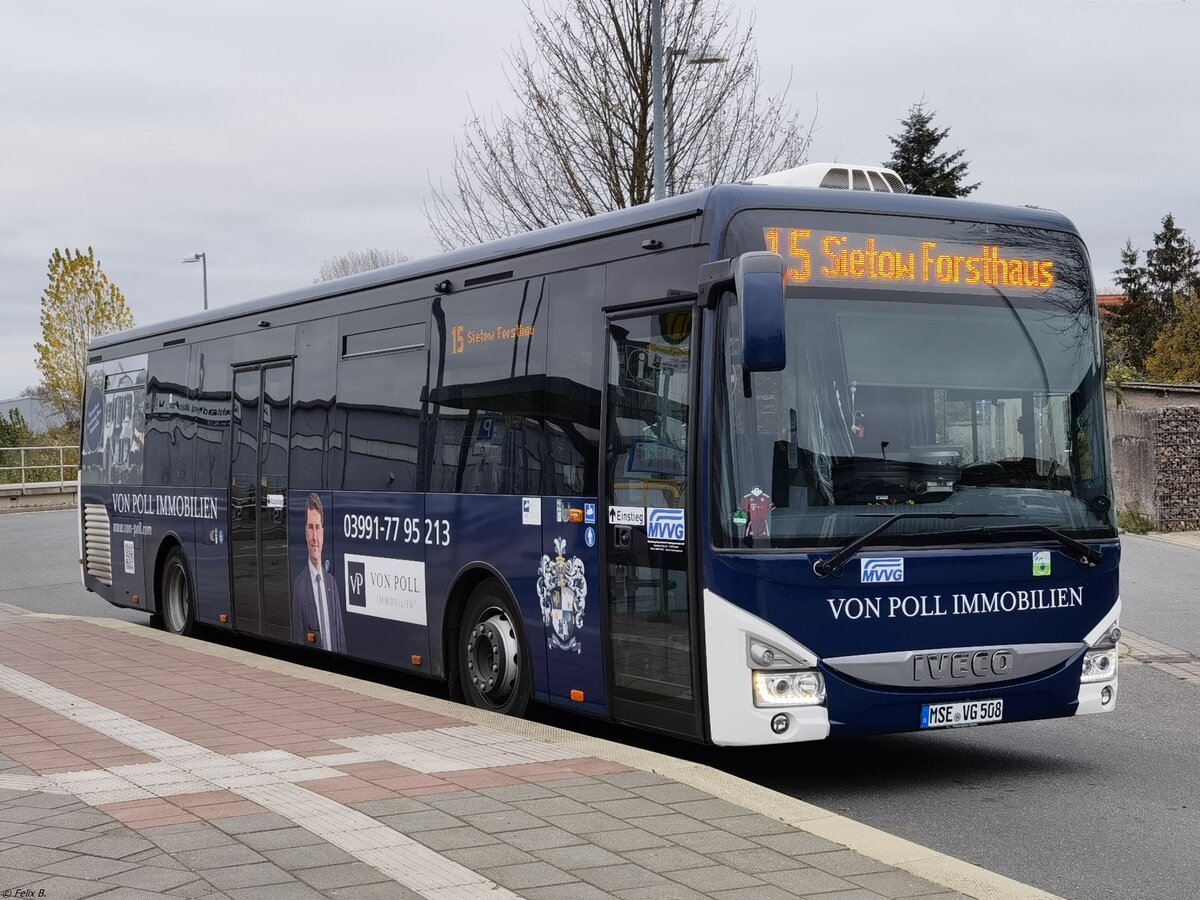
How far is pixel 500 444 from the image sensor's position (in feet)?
32.1

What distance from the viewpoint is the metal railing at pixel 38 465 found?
5188 cm

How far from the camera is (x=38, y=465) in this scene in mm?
53125

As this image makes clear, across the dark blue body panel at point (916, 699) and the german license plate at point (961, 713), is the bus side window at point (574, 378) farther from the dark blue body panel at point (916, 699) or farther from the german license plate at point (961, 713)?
the german license plate at point (961, 713)

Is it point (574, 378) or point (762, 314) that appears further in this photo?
point (574, 378)

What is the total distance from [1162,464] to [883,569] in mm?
21279

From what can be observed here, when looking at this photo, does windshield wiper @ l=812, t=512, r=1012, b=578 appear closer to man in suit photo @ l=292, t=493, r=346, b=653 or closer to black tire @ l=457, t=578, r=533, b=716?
black tire @ l=457, t=578, r=533, b=716

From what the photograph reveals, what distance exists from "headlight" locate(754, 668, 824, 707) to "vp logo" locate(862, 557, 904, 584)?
541 mm

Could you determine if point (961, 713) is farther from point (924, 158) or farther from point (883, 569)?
point (924, 158)

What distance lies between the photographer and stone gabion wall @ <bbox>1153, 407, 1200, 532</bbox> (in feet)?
88.4

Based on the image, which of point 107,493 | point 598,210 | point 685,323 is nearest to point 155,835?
point 685,323

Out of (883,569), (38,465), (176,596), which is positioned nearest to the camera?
(883,569)

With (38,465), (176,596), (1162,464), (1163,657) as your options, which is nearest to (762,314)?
(1163,657)

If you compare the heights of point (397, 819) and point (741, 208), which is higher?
point (741, 208)

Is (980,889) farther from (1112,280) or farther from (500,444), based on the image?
(1112,280)
